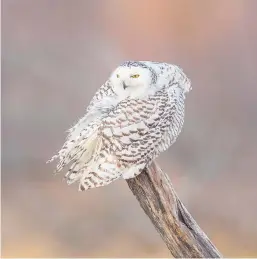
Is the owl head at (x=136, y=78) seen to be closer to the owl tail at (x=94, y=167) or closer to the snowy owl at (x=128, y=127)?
the snowy owl at (x=128, y=127)

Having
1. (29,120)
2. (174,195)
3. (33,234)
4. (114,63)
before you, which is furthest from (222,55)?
(33,234)

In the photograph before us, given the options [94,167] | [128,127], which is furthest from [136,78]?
[94,167]

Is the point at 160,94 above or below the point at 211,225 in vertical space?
above

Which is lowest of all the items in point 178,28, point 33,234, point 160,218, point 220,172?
point 160,218

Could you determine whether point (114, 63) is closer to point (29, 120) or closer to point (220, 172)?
point (29, 120)

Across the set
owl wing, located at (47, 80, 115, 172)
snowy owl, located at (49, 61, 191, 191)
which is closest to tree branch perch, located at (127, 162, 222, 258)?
snowy owl, located at (49, 61, 191, 191)

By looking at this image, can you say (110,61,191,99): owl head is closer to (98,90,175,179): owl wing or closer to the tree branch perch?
(98,90,175,179): owl wing

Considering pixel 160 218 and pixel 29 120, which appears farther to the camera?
pixel 29 120

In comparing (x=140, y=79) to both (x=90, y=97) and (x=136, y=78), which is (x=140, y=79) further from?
(x=90, y=97)
